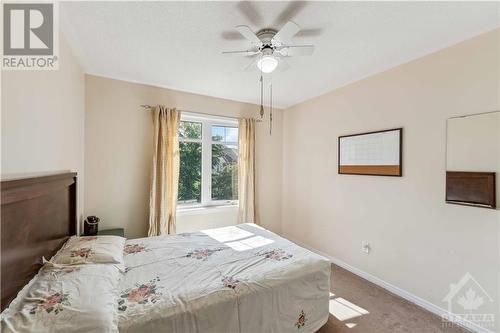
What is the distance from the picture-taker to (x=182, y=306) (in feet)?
4.33

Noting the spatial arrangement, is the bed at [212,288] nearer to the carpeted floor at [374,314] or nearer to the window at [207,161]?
the carpeted floor at [374,314]

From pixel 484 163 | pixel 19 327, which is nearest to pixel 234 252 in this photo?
pixel 19 327

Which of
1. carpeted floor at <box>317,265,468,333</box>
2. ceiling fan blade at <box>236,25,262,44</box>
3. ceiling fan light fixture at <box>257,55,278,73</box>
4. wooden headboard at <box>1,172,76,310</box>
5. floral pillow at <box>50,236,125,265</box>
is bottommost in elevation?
carpeted floor at <box>317,265,468,333</box>

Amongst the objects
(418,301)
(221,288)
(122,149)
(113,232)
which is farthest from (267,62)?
(418,301)

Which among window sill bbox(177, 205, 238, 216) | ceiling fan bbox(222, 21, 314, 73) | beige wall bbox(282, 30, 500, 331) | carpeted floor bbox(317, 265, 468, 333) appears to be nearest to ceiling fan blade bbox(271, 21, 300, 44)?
ceiling fan bbox(222, 21, 314, 73)

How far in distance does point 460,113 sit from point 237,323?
98.8 inches

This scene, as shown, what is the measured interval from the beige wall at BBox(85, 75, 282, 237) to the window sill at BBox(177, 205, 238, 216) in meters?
0.06

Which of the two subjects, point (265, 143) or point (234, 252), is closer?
point (234, 252)

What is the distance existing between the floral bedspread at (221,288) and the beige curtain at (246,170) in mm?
1552

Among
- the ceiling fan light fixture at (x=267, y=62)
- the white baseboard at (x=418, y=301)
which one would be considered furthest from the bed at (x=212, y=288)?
the ceiling fan light fixture at (x=267, y=62)

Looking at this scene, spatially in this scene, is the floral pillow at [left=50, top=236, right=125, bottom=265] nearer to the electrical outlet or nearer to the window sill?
the window sill

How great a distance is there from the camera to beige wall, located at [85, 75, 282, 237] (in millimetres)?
2844

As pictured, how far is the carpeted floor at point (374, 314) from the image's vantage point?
6.39ft

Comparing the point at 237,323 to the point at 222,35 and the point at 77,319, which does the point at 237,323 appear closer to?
the point at 77,319
